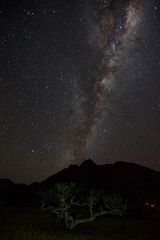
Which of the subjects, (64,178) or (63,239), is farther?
(64,178)

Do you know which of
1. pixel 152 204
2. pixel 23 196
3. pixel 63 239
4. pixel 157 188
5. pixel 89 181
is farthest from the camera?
pixel 89 181

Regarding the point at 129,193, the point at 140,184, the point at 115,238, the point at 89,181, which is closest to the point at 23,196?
the point at 129,193

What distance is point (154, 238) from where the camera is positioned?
30.5 meters

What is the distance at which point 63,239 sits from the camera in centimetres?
2652

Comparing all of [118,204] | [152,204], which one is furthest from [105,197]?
[152,204]

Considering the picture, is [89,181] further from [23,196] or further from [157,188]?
[23,196]

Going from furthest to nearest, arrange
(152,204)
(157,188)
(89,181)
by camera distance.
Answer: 1. (89,181)
2. (157,188)
3. (152,204)

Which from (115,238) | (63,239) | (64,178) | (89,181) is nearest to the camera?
(63,239)

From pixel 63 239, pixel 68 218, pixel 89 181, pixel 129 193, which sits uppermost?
pixel 89 181

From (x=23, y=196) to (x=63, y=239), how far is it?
89182 mm

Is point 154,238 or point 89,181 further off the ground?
point 89,181

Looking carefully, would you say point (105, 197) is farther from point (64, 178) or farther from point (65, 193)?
point (64, 178)

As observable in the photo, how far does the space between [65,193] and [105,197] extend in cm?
357

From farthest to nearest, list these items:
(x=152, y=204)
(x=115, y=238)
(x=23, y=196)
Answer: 1. (x=23, y=196)
2. (x=152, y=204)
3. (x=115, y=238)
